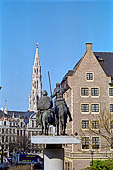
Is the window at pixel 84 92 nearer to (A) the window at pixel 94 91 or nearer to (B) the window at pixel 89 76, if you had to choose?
(A) the window at pixel 94 91

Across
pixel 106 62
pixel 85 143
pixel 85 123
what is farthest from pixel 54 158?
pixel 106 62

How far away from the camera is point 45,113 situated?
18.6m

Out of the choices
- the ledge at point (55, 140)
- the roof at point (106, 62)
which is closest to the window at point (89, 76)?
the roof at point (106, 62)

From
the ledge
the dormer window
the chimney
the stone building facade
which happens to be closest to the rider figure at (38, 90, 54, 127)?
the ledge

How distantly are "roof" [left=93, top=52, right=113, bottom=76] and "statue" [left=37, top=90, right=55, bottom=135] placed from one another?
78.4 ft

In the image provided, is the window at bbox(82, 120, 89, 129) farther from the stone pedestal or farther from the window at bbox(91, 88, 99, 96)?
the stone pedestal

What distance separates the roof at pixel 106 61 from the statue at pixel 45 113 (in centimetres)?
2390

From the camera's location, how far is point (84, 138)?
3925 centimetres

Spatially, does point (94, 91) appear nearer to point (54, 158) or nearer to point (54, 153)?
point (54, 153)

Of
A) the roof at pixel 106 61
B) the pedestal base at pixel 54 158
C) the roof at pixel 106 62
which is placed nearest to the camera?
the pedestal base at pixel 54 158

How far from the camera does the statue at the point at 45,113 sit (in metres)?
18.6

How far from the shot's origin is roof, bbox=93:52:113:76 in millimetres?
42697

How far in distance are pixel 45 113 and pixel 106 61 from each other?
27.4 m

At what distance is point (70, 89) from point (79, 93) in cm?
130
